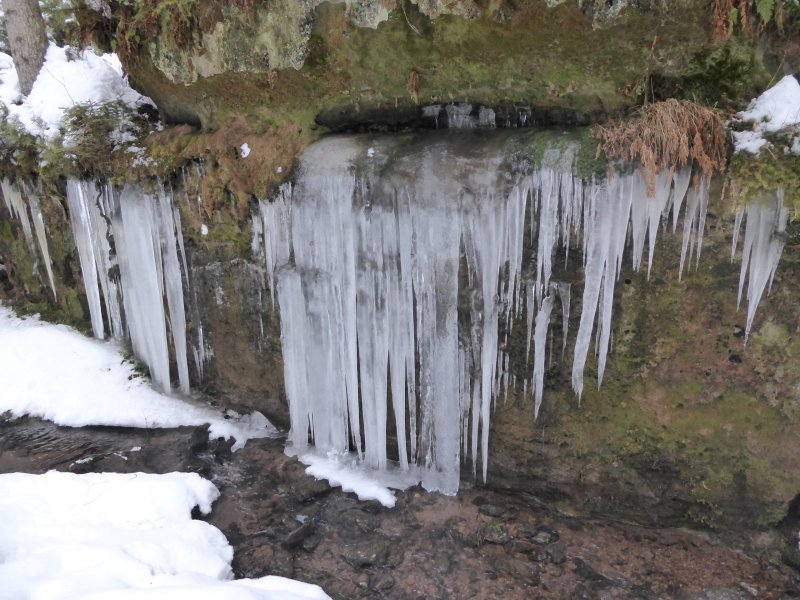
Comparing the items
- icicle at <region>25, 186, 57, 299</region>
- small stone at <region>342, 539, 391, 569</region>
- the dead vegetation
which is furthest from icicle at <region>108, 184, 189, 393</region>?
the dead vegetation

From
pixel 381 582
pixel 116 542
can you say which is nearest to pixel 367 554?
pixel 381 582

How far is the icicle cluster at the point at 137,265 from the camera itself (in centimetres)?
636

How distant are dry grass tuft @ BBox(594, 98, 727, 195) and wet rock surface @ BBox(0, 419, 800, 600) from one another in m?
2.92

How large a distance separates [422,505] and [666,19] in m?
4.35

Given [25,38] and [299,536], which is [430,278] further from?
[25,38]

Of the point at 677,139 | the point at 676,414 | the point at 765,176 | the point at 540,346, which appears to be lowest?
the point at 676,414

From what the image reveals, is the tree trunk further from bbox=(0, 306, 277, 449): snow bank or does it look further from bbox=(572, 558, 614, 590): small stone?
bbox=(572, 558, 614, 590): small stone

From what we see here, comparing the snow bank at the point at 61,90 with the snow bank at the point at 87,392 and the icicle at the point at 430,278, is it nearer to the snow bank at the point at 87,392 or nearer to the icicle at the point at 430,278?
the snow bank at the point at 87,392

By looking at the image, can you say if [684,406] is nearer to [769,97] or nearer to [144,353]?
[769,97]

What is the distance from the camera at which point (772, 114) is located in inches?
153

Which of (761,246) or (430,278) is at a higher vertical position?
(761,246)

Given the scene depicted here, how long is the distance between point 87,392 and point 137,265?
166 cm

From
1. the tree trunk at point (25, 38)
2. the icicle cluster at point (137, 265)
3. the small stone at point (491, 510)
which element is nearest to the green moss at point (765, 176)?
the small stone at point (491, 510)

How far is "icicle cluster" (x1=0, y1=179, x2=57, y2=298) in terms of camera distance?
745 cm
